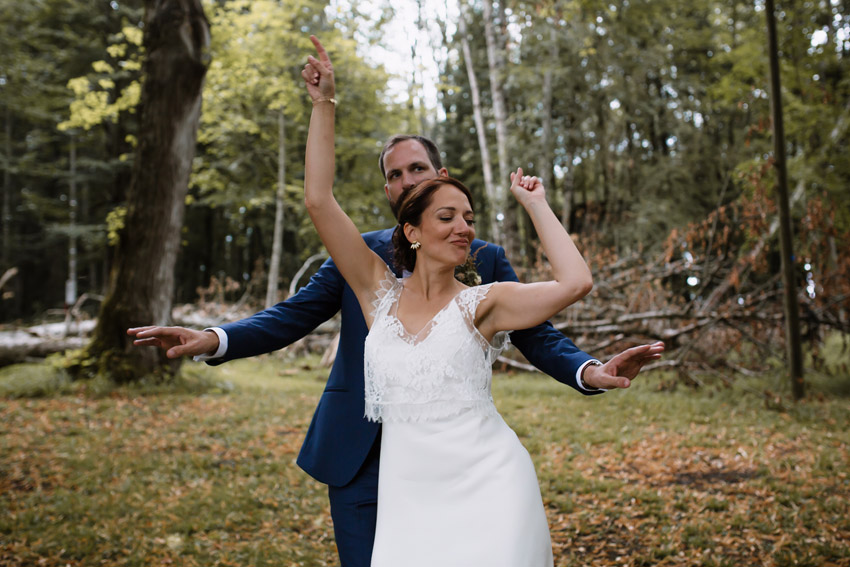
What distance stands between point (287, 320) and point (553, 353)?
1151 millimetres

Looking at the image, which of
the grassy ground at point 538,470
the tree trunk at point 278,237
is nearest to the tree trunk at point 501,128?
the grassy ground at point 538,470

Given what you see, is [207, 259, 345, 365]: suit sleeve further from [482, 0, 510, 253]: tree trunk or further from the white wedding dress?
[482, 0, 510, 253]: tree trunk

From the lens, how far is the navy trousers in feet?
8.59

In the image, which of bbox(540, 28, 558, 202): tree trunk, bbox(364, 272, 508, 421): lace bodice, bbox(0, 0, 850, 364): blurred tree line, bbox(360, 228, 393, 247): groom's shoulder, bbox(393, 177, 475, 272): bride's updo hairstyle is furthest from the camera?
bbox(540, 28, 558, 202): tree trunk

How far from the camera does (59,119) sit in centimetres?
2509

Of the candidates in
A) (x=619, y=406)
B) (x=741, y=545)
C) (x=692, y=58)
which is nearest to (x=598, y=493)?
(x=741, y=545)

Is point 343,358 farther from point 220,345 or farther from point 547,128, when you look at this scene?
point 547,128

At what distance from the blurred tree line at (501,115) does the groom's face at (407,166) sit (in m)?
A: 7.93

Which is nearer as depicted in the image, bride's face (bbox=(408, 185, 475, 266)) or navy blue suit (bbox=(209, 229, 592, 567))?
bride's face (bbox=(408, 185, 475, 266))

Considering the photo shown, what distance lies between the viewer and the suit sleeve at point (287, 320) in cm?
267

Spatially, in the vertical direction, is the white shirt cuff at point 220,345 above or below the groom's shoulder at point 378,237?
below

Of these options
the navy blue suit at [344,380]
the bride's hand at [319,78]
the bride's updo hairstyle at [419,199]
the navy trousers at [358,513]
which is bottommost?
the navy trousers at [358,513]

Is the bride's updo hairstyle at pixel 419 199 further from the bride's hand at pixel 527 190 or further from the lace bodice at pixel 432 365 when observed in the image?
the lace bodice at pixel 432 365

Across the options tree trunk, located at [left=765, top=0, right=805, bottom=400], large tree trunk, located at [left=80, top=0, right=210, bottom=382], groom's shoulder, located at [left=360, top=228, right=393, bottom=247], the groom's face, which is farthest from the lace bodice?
large tree trunk, located at [left=80, top=0, right=210, bottom=382]
